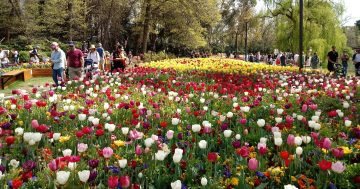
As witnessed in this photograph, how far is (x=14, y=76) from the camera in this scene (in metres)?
15.2

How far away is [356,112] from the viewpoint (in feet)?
19.7

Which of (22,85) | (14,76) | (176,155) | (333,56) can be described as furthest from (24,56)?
(176,155)

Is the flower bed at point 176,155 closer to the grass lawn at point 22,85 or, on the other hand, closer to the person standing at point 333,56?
the grass lawn at point 22,85

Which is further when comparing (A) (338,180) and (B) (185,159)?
(B) (185,159)

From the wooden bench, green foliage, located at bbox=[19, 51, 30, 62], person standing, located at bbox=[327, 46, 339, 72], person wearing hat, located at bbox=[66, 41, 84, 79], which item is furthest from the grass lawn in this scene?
green foliage, located at bbox=[19, 51, 30, 62]

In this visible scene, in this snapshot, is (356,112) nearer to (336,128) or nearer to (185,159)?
(336,128)

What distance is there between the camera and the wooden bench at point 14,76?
1314 centimetres

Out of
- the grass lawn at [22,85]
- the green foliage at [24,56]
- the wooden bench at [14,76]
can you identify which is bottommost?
the grass lawn at [22,85]

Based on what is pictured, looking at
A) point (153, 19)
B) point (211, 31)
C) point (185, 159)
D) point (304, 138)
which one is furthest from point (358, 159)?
point (211, 31)

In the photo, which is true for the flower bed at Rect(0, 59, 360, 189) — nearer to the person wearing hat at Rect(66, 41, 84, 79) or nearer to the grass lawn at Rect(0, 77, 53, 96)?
the person wearing hat at Rect(66, 41, 84, 79)

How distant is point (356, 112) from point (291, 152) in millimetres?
2658

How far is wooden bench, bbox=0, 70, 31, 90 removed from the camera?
13.1 metres

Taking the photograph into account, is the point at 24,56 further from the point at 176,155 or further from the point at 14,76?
the point at 176,155

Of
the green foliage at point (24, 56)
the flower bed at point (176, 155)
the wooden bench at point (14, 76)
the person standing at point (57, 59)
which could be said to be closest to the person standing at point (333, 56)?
the person standing at point (57, 59)
